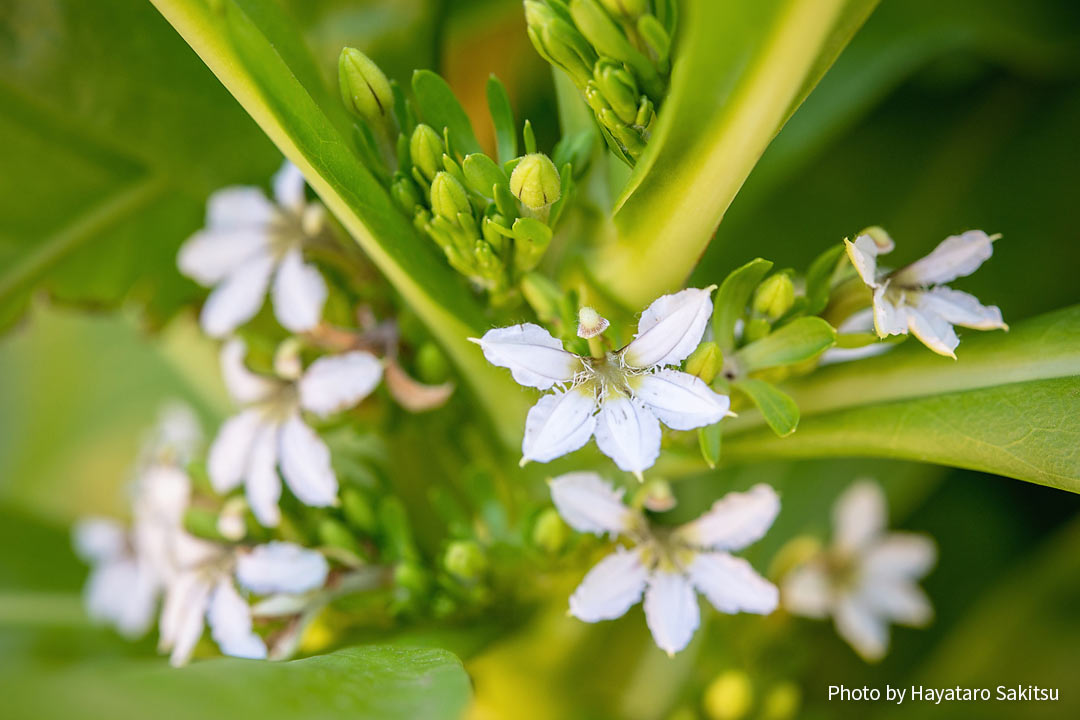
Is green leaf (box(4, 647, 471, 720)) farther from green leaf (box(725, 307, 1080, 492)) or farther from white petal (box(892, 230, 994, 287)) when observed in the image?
white petal (box(892, 230, 994, 287))

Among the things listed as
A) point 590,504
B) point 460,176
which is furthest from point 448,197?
point 590,504

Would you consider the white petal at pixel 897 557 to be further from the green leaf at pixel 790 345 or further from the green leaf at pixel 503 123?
the green leaf at pixel 503 123

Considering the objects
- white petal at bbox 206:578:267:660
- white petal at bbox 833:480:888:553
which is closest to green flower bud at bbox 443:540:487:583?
white petal at bbox 206:578:267:660

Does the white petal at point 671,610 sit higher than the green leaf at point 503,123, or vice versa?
the green leaf at point 503,123

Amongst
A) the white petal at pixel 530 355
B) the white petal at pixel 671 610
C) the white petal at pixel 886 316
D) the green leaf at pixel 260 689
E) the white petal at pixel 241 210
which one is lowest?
the green leaf at pixel 260 689

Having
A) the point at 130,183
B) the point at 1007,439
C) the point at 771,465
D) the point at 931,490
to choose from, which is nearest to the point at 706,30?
the point at 1007,439

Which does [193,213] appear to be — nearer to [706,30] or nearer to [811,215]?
[706,30]

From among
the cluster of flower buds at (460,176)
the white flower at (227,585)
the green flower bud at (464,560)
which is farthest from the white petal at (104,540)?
the cluster of flower buds at (460,176)
